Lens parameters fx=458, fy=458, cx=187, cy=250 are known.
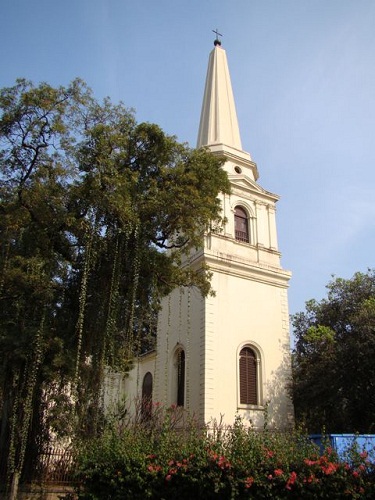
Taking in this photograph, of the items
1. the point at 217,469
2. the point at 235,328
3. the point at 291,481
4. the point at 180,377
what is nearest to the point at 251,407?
the point at 235,328

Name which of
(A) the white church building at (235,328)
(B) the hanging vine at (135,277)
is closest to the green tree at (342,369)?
(A) the white church building at (235,328)

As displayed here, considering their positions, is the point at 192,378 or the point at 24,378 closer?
the point at 24,378

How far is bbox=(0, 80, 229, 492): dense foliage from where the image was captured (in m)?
11.6

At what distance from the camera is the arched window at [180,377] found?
18.6 metres

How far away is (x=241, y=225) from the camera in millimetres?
21297

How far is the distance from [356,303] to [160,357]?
896cm

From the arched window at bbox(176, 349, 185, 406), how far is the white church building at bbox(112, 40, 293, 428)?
0.04 meters

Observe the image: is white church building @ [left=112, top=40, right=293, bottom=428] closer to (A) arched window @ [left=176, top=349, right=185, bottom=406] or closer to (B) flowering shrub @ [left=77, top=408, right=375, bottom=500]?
(A) arched window @ [left=176, top=349, right=185, bottom=406]

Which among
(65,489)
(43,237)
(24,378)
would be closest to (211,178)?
(43,237)

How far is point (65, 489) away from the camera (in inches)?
468

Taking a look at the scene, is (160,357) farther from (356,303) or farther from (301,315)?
(356,303)

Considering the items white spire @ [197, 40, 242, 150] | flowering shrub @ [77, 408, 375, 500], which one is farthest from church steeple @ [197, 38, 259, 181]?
flowering shrub @ [77, 408, 375, 500]

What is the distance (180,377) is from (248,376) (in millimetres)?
2895

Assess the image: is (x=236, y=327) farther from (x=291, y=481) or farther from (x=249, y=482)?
(x=291, y=481)
